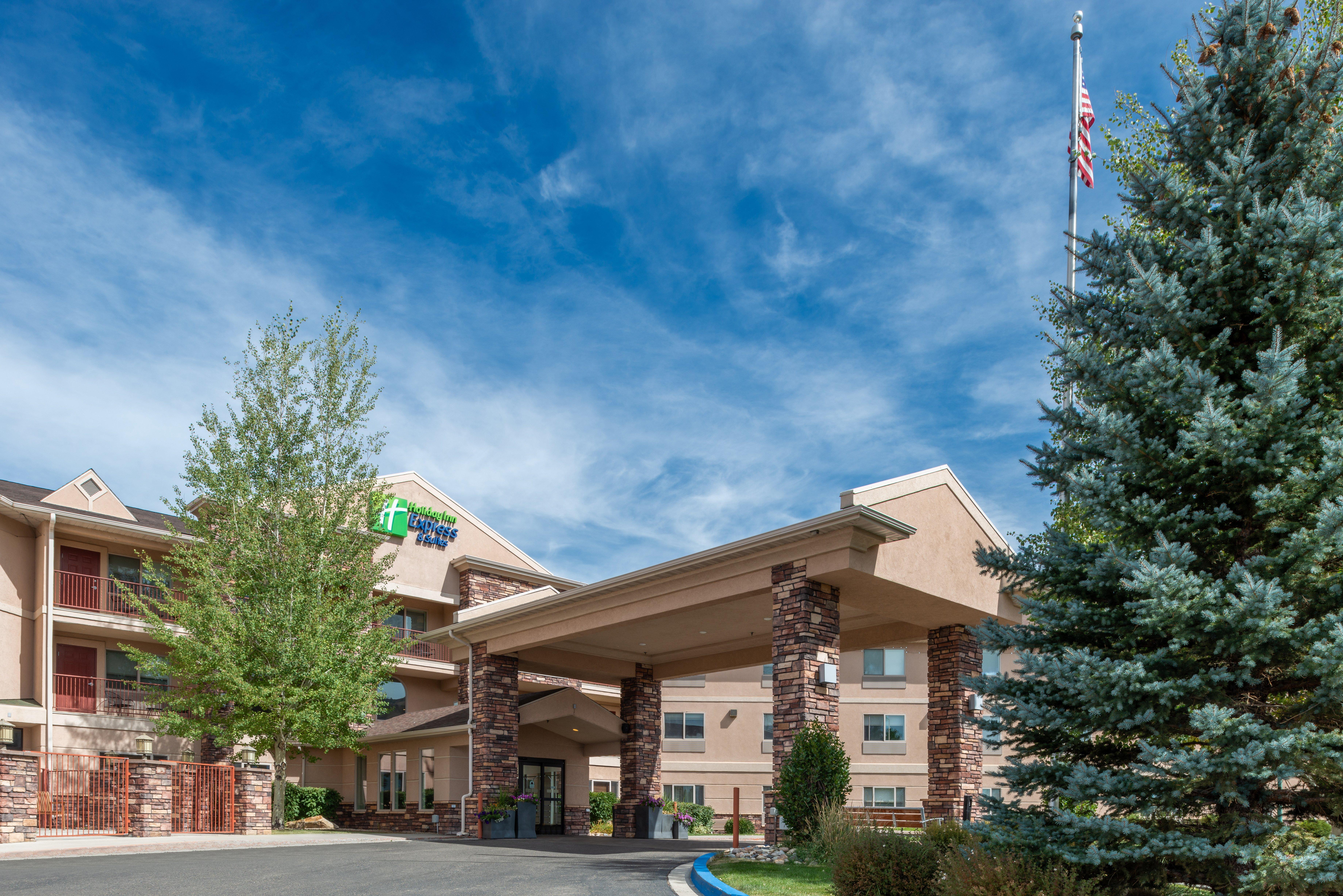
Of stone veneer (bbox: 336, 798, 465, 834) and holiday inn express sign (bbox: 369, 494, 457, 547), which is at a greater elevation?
holiday inn express sign (bbox: 369, 494, 457, 547)

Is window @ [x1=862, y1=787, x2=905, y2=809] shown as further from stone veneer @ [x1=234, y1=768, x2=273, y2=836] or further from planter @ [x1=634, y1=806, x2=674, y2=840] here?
stone veneer @ [x1=234, y1=768, x2=273, y2=836]

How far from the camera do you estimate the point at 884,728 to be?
135ft

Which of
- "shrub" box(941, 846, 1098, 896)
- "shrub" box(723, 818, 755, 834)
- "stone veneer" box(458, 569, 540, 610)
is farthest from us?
"stone veneer" box(458, 569, 540, 610)

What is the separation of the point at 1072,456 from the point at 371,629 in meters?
20.4

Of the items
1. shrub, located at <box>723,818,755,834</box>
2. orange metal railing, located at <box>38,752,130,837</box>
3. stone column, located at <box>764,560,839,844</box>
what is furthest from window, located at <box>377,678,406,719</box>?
stone column, located at <box>764,560,839,844</box>

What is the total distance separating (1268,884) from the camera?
6.71 m

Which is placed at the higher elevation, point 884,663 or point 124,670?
point 124,670

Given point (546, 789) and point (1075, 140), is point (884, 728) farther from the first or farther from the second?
point (1075, 140)

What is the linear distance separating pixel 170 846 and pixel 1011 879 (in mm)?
15074

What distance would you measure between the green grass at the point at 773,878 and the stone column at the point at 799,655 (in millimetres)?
2297

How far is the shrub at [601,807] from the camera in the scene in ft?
106

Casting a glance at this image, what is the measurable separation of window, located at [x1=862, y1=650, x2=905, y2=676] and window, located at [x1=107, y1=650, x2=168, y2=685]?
89.5 feet

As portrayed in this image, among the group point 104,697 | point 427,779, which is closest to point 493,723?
point 427,779

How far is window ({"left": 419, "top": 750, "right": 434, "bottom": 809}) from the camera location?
26.1 metres
